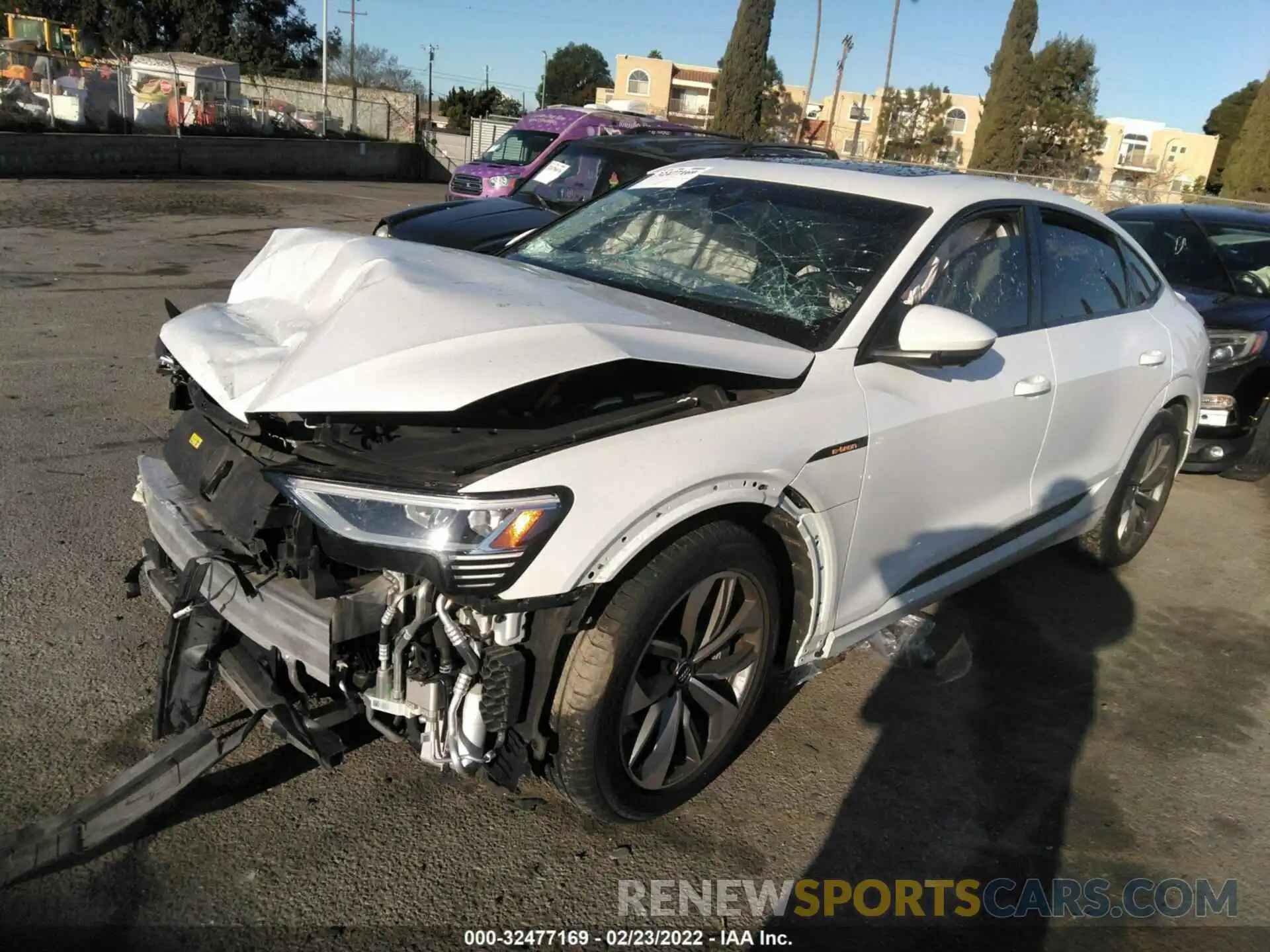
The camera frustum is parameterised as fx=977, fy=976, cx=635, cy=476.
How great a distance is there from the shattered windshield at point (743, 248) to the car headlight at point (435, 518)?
1175 millimetres

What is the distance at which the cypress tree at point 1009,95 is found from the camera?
41094mm

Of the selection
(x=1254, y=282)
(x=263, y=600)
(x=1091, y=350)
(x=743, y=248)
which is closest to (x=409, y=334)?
(x=263, y=600)

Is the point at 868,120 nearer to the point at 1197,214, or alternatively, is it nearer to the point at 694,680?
the point at 1197,214

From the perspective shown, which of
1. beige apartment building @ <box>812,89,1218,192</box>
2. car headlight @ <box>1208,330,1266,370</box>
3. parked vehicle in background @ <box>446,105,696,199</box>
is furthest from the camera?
beige apartment building @ <box>812,89,1218,192</box>

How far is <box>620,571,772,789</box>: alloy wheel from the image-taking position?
2.65 metres

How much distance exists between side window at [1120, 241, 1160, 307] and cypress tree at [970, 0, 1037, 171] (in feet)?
131

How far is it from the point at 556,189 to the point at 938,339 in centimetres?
750

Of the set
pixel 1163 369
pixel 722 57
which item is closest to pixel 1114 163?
pixel 722 57

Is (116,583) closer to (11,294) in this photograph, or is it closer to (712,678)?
(712,678)

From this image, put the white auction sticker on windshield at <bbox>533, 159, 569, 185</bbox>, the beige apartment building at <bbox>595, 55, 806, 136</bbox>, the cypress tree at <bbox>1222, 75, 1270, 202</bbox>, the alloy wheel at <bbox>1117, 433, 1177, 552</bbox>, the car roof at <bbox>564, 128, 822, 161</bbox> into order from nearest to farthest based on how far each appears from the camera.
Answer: the alloy wheel at <bbox>1117, 433, 1177, 552</bbox>
the car roof at <bbox>564, 128, 822, 161</bbox>
the white auction sticker on windshield at <bbox>533, 159, 569, 185</bbox>
the cypress tree at <bbox>1222, 75, 1270, 202</bbox>
the beige apartment building at <bbox>595, 55, 806, 136</bbox>

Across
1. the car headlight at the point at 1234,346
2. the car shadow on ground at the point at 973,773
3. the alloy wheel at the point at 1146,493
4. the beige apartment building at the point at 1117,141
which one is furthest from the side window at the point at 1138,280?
the beige apartment building at the point at 1117,141

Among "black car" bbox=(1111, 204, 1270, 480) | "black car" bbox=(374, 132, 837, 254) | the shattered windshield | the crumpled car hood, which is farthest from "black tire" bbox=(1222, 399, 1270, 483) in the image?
the crumpled car hood

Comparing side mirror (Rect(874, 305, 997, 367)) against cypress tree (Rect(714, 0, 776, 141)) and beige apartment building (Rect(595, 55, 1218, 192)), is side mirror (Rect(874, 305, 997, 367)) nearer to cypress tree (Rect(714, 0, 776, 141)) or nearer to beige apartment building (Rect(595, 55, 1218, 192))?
cypress tree (Rect(714, 0, 776, 141))

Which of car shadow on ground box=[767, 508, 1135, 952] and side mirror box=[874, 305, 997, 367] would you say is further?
side mirror box=[874, 305, 997, 367]
